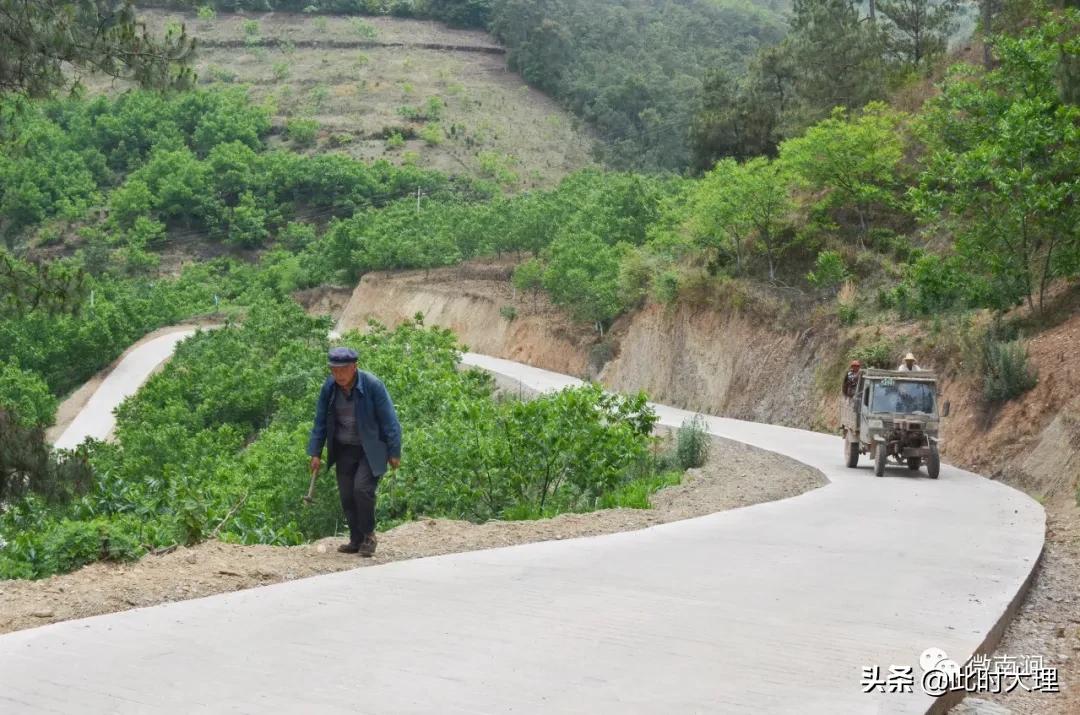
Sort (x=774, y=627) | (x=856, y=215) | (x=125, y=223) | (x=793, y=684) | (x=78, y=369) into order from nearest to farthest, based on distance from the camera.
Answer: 1. (x=793, y=684)
2. (x=774, y=627)
3. (x=856, y=215)
4. (x=78, y=369)
5. (x=125, y=223)

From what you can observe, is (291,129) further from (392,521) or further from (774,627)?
(774,627)

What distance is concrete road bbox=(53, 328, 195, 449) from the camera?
186 ft

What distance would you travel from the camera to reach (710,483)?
20031mm

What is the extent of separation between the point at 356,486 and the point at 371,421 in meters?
0.61

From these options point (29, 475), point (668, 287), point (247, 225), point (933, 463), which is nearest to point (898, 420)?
point (933, 463)

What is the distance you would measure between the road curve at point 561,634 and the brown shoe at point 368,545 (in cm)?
56

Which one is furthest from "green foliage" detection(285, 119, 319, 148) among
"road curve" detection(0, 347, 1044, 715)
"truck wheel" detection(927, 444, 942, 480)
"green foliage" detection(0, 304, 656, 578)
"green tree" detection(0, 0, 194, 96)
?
"road curve" detection(0, 347, 1044, 715)

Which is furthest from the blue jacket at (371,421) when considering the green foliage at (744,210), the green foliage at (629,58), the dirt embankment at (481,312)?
the green foliage at (629,58)

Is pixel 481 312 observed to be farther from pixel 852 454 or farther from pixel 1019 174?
pixel 852 454

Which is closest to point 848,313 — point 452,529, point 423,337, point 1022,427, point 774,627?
point 1022,427

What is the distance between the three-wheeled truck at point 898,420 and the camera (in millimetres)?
22469

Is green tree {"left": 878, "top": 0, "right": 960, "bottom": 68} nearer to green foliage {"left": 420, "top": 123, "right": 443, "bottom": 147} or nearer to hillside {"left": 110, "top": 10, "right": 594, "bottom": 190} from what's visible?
hillside {"left": 110, "top": 10, "right": 594, "bottom": 190}

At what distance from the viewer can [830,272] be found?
40375 mm

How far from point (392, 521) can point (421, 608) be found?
10.0 meters
